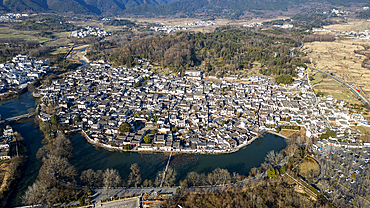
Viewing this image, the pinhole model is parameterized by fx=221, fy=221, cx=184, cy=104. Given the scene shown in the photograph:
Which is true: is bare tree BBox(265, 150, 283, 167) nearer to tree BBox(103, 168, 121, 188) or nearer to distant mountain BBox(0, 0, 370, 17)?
tree BBox(103, 168, 121, 188)

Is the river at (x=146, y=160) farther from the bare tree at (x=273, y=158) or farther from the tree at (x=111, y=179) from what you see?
the tree at (x=111, y=179)

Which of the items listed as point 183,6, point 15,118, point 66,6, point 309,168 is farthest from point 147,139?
point 183,6

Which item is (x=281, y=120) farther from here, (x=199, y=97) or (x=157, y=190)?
(x=157, y=190)

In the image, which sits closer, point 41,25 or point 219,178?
point 219,178

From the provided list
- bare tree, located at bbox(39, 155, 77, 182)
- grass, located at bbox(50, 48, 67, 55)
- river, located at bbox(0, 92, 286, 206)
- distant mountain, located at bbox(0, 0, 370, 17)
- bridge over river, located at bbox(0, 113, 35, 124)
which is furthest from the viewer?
distant mountain, located at bbox(0, 0, 370, 17)

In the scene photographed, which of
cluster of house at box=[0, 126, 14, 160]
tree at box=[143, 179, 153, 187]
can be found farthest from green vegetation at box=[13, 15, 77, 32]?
tree at box=[143, 179, 153, 187]

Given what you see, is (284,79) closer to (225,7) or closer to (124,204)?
(124,204)
